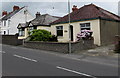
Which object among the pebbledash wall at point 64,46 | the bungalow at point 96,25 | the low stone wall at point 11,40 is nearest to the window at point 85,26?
the bungalow at point 96,25

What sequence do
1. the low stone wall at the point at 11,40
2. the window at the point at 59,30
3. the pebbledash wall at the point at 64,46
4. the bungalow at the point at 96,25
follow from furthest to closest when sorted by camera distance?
the low stone wall at the point at 11,40, the window at the point at 59,30, the bungalow at the point at 96,25, the pebbledash wall at the point at 64,46

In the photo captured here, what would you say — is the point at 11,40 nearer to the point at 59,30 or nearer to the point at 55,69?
the point at 59,30

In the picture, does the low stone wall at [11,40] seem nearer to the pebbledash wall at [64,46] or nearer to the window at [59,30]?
the window at [59,30]

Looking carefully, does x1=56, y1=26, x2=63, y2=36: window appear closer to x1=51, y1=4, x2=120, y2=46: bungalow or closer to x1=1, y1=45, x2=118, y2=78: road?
x1=51, y1=4, x2=120, y2=46: bungalow

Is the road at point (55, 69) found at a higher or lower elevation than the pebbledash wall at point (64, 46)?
lower

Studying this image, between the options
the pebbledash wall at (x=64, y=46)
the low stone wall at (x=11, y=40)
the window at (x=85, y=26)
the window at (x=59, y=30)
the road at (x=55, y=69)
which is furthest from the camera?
the low stone wall at (x=11, y=40)

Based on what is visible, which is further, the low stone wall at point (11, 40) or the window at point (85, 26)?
the low stone wall at point (11, 40)

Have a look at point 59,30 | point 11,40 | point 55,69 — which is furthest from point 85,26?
point 11,40

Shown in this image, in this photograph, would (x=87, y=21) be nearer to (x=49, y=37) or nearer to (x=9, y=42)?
(x=49, y=37)

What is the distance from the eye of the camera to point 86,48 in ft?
51.2

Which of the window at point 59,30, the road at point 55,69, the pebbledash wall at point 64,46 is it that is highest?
the window at point 59,30

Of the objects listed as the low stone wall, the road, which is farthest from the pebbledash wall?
the low stone wall

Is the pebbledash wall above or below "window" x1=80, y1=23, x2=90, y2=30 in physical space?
below

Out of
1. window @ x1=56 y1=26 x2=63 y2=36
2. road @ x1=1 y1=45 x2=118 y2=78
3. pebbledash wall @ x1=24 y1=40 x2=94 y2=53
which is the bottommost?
road @ x1=1 y1=45 x2=118 y2=78
